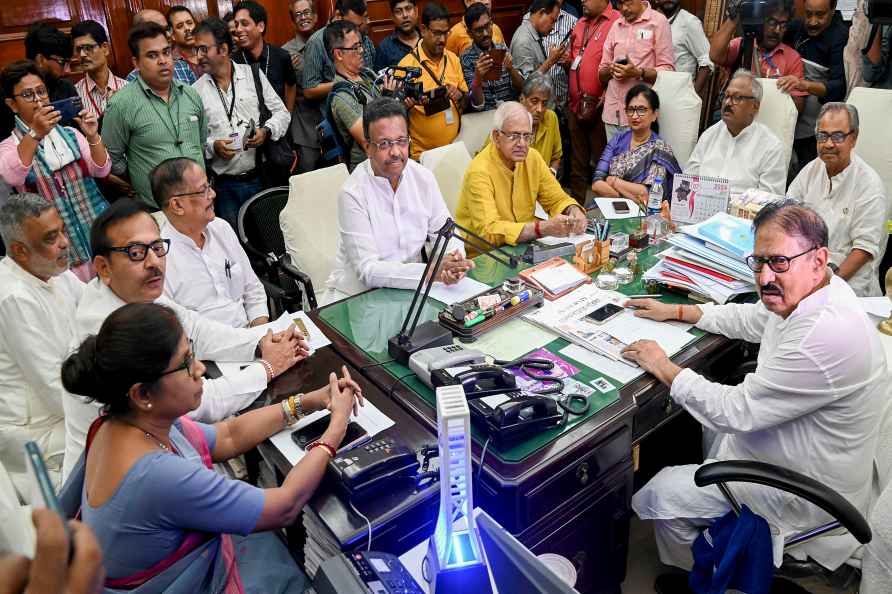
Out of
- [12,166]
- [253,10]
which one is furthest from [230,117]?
[12,166]

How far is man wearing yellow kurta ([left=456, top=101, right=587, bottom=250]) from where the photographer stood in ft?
9.68

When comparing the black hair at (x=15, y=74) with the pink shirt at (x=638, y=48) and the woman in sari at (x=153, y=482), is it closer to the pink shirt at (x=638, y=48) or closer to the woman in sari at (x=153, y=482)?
the woman in sari at (x=153, y=482)

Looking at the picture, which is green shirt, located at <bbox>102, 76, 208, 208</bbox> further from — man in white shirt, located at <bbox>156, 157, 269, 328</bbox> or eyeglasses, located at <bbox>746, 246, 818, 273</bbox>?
eyeglasses, located at <bbox>746, 246, 818, 273</bbox>

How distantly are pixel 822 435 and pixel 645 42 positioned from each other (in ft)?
11.5

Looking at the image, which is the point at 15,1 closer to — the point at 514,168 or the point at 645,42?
the point at 514,168

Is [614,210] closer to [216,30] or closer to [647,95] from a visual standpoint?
[647,95]

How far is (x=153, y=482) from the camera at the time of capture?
1328mm

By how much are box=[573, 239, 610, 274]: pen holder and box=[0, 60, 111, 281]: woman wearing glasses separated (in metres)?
2.37

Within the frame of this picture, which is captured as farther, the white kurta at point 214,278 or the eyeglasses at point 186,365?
the white kurta at point 214,278

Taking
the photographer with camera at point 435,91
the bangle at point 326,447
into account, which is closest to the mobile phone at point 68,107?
the photographer with camera at point 435,91

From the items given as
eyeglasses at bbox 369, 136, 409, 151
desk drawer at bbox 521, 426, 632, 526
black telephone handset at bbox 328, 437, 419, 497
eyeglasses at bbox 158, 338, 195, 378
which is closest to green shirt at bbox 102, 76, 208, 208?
eyeglasses at bbox 369, 136, 409, 151

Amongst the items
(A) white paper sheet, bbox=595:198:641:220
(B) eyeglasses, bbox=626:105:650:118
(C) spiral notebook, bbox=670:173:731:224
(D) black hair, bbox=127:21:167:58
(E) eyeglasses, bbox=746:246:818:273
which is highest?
(D) black hair, bbox=127:21:167:58

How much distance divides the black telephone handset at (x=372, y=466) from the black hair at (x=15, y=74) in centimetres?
254

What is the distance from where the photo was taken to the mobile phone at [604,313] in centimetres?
219
